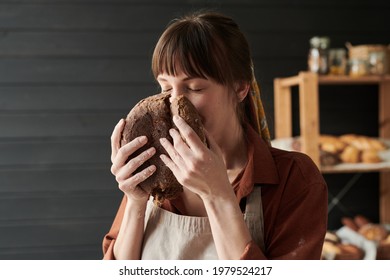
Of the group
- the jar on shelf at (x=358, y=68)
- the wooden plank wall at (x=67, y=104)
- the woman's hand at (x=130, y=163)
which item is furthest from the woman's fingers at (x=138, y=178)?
the jar on shelf at (x=358, y=68)

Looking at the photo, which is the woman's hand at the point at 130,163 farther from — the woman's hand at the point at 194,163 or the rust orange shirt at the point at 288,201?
the rust orange shirt at the point at 288,201

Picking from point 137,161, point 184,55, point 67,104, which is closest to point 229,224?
point 137,161

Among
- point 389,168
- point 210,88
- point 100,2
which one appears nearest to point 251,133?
point 210,88

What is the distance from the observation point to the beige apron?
88 centimetres

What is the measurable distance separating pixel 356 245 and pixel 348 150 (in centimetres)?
38

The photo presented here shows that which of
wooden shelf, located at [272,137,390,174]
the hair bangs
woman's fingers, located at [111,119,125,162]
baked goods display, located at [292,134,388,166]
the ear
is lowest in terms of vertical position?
wooden shelf, located at [272,137,390,174]

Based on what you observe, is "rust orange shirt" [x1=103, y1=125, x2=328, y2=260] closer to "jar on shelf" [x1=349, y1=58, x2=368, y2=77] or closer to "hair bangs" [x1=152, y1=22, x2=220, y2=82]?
"hair bangs" [x1=152, y1=22, x2=220, y2=82]

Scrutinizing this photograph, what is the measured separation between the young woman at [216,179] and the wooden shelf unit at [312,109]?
41.1 inches

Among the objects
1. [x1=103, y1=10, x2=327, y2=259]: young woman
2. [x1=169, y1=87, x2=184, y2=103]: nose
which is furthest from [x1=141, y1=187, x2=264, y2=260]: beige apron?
[x1=169, y1=87, x2=184, y2=103]: nose

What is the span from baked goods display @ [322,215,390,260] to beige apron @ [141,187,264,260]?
1096mm

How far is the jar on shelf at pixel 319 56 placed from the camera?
6.78 feet

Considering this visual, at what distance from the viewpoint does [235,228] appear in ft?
2.64

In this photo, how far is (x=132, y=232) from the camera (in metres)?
0.92

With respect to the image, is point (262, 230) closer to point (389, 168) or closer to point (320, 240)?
point (320, 240)
